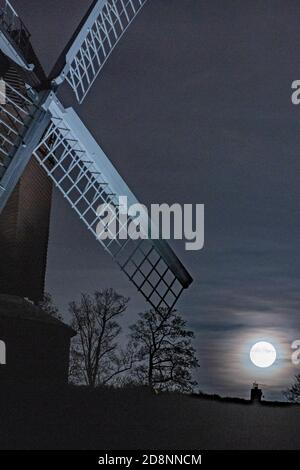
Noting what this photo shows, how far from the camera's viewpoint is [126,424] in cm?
1767

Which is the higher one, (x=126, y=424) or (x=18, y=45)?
(x=18, y=45)

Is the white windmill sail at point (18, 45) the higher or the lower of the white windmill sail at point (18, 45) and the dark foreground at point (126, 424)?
the higher

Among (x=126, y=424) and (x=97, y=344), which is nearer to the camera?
(x=126, y=424)

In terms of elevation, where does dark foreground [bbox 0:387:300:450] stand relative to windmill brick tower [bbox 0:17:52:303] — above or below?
below

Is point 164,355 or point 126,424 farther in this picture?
point 164,355

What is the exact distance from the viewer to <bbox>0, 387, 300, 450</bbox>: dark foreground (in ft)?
49.4

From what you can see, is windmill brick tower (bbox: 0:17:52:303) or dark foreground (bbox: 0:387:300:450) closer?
dark foreground (bbox: 0:387:300:450)

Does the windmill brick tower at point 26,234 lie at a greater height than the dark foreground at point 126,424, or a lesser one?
greater

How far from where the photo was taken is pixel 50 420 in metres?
17.2

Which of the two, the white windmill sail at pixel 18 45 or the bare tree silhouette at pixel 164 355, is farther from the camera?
the bare tree silhouette at pixel 164 355

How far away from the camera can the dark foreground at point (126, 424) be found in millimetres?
15055

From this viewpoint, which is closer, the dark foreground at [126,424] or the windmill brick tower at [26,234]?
the dark foreground at [126,424]
